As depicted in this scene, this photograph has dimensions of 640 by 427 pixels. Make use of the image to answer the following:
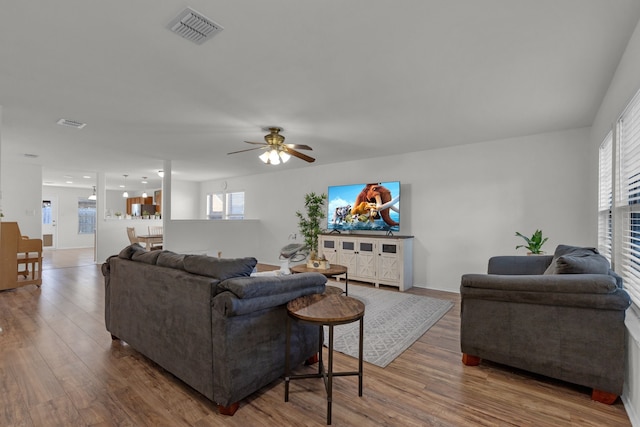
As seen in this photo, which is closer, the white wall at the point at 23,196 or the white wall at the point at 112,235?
the white wall at the point at 23,196

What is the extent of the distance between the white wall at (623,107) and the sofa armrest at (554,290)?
0.21m

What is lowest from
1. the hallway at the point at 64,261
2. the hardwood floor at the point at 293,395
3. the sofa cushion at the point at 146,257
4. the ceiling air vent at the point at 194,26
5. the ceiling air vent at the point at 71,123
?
the hallway at the point at 64,261

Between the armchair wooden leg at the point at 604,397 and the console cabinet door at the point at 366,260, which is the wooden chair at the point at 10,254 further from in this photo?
the armchair wooden leg at the point at 604,397

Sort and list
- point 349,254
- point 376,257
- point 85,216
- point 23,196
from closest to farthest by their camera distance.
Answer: point 376,257
point 349,254
point 23,196
point 85,216

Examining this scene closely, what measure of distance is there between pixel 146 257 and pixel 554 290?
3.17 meters

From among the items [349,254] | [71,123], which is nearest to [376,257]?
[349,254]

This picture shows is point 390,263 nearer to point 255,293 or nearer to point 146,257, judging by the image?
point 255,293

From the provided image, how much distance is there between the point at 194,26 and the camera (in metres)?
1.94

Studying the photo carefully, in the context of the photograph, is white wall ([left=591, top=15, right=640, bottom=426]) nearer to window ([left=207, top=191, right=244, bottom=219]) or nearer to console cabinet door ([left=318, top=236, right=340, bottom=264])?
console cabinet door ([left=318, top=236, right=340, bottom=264])

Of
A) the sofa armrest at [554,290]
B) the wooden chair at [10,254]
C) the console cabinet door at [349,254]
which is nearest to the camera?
the sofa armrest at [554,290]

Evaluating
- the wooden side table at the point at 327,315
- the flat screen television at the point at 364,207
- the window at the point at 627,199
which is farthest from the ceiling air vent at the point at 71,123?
the window at the point at 627,199

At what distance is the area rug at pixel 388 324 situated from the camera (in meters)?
2.82

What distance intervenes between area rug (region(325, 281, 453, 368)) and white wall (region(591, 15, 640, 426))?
1.49 metres

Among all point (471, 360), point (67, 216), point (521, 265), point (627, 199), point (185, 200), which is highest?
point (185, 200)
